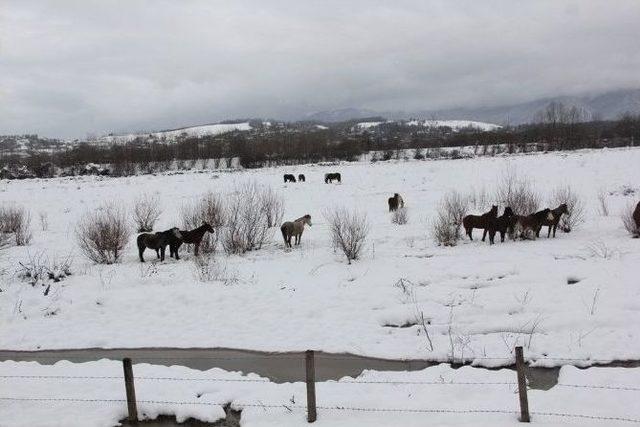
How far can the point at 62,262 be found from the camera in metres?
15.3

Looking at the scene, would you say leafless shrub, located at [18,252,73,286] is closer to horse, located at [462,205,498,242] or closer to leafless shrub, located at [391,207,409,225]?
leafless shrub, located at [391,207,409,225]

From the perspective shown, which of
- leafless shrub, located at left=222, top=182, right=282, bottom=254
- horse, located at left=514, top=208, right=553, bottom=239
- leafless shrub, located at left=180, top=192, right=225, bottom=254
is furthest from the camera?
leafless shrub, located at left=180, top=192, right=225, bottom=254

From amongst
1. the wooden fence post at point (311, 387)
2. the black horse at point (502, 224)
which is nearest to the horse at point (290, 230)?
the black horse at point (502, 224)

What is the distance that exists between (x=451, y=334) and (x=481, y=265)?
154 inches

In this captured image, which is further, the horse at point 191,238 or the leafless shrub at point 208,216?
the leafless shrub at point 208,216

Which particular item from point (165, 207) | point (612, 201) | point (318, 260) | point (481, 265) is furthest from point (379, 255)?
point (165, 207)

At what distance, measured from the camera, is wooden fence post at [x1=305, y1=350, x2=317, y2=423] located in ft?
19.9

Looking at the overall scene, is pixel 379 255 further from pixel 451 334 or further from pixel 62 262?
pixel 62 262

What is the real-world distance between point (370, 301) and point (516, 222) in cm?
683

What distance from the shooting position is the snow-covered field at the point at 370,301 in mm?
9117

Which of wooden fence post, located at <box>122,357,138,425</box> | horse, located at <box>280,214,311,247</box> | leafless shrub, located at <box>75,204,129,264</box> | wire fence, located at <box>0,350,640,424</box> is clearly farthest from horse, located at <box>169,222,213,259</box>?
wooden fence post, located at <box>122,357,138,425</box>

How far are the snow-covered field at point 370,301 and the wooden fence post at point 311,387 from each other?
272cm

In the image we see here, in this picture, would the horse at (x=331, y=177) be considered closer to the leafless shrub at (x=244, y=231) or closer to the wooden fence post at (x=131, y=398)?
the leafless shrub at (x=244, y=231)

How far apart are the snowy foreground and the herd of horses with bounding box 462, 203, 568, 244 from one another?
25.9 ft
